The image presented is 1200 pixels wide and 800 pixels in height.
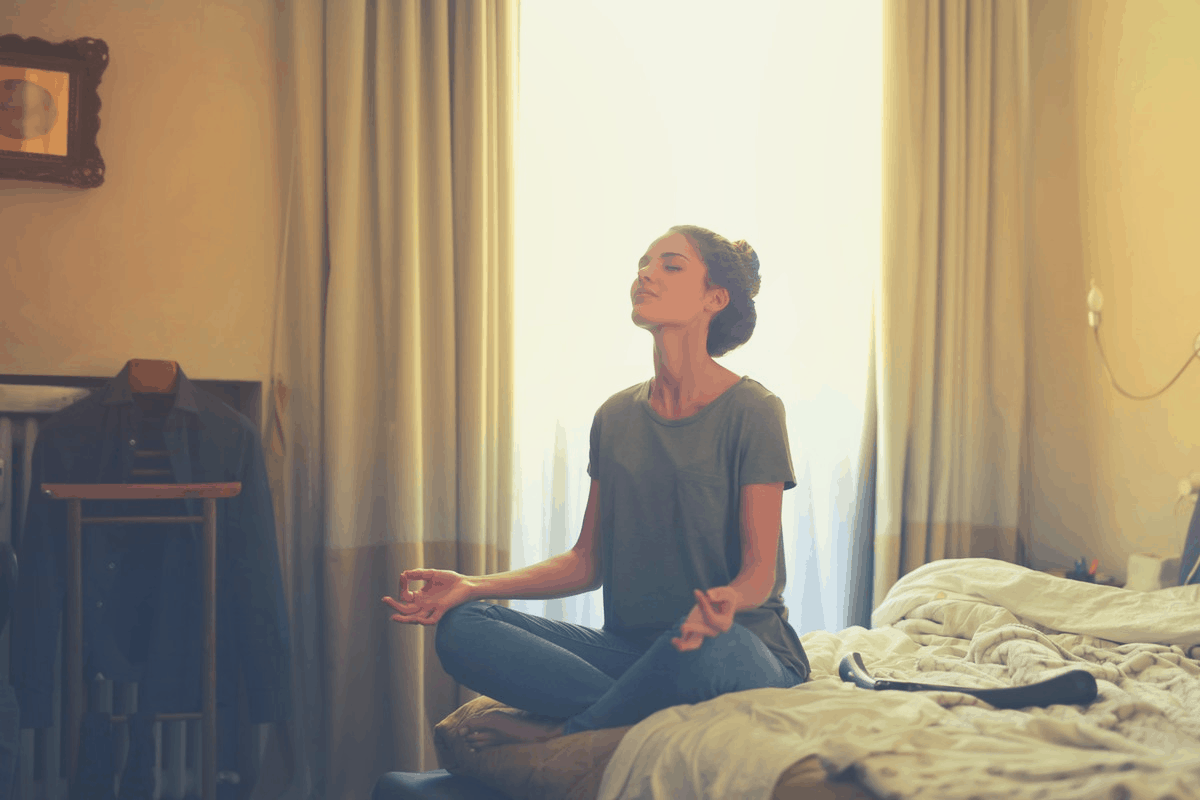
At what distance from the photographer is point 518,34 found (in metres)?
2.61

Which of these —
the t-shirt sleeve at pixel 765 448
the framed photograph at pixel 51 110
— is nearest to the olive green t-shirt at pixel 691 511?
the t-shirt sleeve at pixel 765 448

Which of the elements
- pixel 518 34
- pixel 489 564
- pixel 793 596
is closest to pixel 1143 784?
pixel 489 564

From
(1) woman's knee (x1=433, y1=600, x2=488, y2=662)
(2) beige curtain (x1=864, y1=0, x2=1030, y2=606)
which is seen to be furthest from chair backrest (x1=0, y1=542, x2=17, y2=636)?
(2) beige curtain (x1=864, y1=0, x2=1030, y2=606)

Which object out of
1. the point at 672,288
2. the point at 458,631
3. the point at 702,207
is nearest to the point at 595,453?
the point at 672,288

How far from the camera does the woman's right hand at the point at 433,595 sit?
1313mm

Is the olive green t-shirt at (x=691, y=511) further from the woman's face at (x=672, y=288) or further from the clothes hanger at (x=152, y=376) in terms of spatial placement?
the clothes hanger at (x=152, y=376)

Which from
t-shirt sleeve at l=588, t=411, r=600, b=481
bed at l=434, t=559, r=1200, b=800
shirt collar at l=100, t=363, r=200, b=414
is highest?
shirt collar at l=100, t=363, r=200, b=414

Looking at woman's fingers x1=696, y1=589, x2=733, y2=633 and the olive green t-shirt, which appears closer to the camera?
woman's fingers x1=696, y1=589, x2=733, y2=633

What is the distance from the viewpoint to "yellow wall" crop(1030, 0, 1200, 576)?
2.57 m

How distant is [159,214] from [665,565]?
1.83 metres

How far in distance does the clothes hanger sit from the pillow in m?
1.33

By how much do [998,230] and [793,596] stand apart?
1.40 metres

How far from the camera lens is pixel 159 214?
7.95ft

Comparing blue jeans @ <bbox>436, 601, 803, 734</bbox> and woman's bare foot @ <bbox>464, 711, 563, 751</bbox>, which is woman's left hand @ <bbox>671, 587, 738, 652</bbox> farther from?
woman's bare foot @ <bbox>464, 711, 563, 751</bbox>
